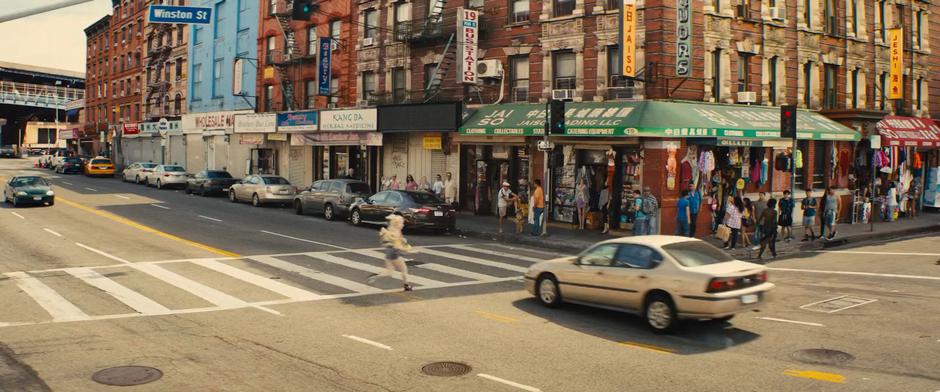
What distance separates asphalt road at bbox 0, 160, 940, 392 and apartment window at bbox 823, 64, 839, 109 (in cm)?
1191

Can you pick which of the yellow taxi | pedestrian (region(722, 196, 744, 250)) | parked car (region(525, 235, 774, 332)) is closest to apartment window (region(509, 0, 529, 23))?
pedestrian (region(722, 196, 744, 250))

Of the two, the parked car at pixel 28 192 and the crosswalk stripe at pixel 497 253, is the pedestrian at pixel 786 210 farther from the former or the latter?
the parked car at pixel 28 192

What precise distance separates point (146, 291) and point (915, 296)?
14.7 metres

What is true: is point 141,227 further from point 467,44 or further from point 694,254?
point 694,254

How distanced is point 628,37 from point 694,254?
43.7 ft

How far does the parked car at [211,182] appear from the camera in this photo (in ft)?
128

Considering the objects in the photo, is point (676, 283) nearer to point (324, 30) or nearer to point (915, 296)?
point (915, 296)

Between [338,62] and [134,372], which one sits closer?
[134,372]

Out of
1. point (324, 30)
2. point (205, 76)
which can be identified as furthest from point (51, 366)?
point (205, 76)

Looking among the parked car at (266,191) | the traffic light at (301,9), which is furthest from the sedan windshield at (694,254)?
the parked car at (266,191)

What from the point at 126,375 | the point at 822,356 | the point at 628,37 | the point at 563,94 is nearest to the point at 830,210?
the point at 628,37

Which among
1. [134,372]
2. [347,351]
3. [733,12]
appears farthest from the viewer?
[733,12]

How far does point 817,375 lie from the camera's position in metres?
8.55

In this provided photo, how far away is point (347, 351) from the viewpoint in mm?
9586
